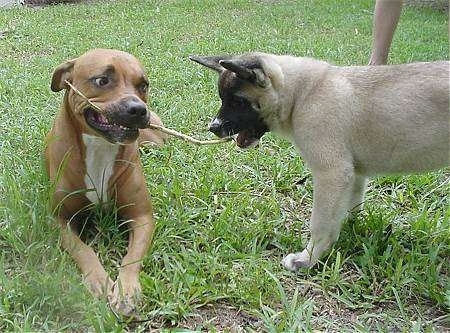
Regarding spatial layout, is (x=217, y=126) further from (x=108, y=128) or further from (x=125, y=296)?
(x=125, y=296)

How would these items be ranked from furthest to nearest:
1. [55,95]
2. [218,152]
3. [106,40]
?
[106,40] < [55,95] < [218,152]

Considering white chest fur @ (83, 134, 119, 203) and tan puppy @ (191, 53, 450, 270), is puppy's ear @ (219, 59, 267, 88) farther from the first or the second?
white chest fur @ (83, 134, 119, 203)

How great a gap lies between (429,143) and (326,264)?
2.72 feet

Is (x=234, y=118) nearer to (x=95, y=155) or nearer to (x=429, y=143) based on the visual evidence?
(x=95, y=155)

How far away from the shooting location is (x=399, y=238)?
3.63m

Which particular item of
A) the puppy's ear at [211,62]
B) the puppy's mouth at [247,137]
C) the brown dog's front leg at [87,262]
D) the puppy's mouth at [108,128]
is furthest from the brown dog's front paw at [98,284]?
the puppy's ear at [211,62]

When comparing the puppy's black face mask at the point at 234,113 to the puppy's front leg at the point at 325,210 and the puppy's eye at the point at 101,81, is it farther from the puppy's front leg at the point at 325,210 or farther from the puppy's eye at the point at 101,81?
the puppy's eye at the point at 101,81

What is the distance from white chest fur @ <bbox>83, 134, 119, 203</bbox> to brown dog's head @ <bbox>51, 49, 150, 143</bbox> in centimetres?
9

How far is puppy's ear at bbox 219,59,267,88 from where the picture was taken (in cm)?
349

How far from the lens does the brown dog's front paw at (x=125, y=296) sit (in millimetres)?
2893

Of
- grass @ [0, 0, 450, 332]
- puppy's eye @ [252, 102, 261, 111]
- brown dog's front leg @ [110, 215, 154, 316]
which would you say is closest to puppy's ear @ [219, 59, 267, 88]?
puppy's eye @ [252, 102, 261, 111]

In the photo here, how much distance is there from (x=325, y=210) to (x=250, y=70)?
0.85m

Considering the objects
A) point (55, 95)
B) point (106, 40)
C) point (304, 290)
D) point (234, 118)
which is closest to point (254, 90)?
point (234, 118)

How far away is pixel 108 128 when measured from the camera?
3447 millimetres
